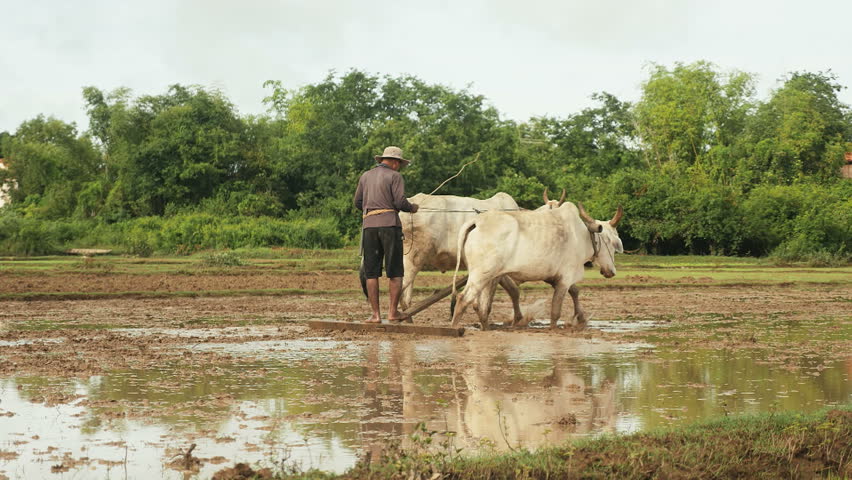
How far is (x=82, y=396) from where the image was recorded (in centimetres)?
716

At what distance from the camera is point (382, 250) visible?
11.5 meters

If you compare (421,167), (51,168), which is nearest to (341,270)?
(421,167)

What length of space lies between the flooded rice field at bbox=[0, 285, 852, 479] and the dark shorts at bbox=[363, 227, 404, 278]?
84cm

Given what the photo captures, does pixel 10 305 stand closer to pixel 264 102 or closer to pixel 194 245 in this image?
pixel 194 245

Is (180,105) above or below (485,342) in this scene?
above

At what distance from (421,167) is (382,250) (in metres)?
32.1

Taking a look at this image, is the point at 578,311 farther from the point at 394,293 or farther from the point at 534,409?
the point at 534,409

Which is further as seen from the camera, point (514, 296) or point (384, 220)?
point (514, 296)

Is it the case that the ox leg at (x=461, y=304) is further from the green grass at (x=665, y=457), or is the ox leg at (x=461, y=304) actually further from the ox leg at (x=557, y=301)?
the green grass at (x=665, y=457)

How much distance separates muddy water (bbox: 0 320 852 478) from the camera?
5457mm

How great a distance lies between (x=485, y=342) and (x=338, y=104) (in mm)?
42384

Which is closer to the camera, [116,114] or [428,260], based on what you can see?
[428,260]

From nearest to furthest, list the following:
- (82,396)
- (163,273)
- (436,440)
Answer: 1. (436,440)
2. (82,396)
3. (163,273)

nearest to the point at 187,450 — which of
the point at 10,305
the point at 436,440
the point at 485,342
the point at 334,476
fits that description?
the point at 334,476
